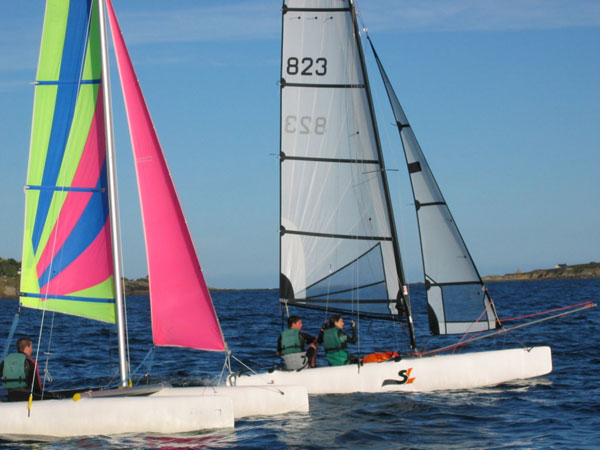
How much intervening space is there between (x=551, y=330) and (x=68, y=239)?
18300 millimetres

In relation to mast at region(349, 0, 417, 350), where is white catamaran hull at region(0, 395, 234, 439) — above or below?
below

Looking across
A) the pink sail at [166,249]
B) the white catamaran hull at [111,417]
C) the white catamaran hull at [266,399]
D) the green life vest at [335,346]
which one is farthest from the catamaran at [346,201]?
the white catamaran hull at [111,417]

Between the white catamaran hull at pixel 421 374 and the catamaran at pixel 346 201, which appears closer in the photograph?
the white catamaran hull at pixel 421 374

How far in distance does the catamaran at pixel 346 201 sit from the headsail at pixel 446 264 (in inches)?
0.8

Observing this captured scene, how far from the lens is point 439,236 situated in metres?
15.6

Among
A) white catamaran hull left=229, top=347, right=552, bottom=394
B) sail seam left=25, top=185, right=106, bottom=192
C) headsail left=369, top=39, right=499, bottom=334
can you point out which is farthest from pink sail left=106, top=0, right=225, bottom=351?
headsail left=369, top=39, right=499, bottom=334

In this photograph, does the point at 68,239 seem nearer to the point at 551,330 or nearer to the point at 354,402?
the point at 354,402

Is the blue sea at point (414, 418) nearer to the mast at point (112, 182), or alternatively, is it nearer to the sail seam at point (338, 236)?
the mast at point (112, 182)

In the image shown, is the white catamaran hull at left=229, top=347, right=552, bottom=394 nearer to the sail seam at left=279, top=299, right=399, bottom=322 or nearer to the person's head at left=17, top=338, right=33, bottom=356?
the sail seam at left=279, top=299, right=399, bottom=322

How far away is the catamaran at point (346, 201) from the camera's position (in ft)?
51.4

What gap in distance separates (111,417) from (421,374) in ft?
19.2

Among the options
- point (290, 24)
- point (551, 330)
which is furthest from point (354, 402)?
point (551, 330)

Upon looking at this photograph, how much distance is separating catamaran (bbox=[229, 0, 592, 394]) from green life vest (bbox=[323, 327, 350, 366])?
154cm

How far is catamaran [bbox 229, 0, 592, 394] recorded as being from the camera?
15.7 metres
